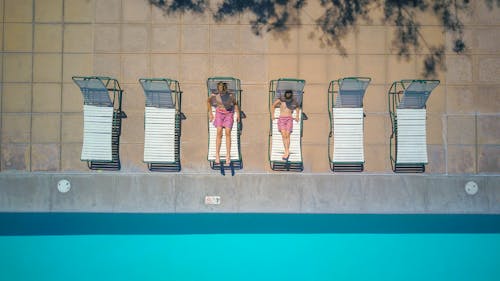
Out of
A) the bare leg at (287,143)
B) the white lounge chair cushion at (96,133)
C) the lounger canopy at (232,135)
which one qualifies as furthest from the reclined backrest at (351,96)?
the white lounge chair cushion at (96,133)

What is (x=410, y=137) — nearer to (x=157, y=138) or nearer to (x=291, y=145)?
(x=291, y=145)

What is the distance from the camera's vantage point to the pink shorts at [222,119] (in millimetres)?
8758

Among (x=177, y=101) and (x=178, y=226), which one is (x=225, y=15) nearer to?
(x=177, y=101)

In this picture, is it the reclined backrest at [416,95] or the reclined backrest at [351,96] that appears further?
the reclined backrest at [351,96]

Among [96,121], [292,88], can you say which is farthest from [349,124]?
[96,121]

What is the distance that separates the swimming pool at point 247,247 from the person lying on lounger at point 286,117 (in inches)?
56.6

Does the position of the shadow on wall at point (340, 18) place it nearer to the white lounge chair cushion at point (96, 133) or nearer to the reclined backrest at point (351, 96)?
the reclined backrest at point (351, 96)

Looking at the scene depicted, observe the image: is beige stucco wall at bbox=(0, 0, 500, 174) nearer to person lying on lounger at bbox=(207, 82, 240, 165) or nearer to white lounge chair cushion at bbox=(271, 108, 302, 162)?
white lounge chair cushion at bbox=(271, 108, 302, 162)

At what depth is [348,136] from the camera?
888cm

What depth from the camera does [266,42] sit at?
30.3 ft

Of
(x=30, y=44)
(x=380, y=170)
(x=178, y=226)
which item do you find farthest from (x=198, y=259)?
(x=30, y=44)

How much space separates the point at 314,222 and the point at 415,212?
199cm

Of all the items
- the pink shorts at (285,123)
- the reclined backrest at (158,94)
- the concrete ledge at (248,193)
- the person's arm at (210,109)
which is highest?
the reclined backrest at (158,94)

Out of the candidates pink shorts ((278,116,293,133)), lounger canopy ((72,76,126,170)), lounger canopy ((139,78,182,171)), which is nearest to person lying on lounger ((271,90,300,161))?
pink shorts ((278,116,293,133))
